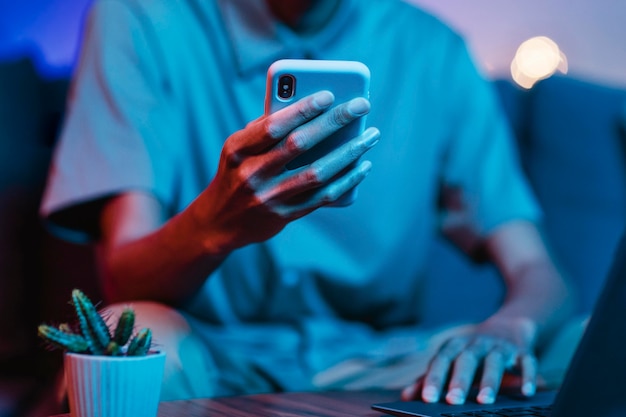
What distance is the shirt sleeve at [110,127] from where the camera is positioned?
1.00m

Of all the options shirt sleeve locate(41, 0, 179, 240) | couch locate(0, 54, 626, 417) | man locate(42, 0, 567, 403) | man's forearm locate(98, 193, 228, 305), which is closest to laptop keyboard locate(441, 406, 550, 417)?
man locate(42, 0, 567, 403)

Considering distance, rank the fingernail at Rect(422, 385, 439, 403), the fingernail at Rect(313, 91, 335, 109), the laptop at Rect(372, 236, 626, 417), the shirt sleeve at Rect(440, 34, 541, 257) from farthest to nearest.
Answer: the shirt sleeve at Rect(440, 34, 541, 257) → the fingernail at Rect(422, 385, 439, 403) → the fingernail at Rect(313, 91, 335, 109) → the laptop at Rect(372, 236, 626, 417)

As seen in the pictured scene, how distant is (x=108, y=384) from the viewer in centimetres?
50

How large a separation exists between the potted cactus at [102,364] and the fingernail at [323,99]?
0.21 metres

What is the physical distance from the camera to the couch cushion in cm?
161

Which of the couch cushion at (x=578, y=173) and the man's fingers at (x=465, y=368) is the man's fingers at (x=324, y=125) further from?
the couch cushion at (x=578, y=173)

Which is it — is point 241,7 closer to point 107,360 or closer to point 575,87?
point 107,360

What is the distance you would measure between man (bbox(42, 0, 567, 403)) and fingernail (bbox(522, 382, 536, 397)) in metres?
0.07

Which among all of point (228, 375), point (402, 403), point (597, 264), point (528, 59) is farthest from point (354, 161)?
point (528, 59)

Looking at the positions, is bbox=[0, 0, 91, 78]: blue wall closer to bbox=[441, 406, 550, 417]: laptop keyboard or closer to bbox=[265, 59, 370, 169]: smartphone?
bbox=[265, 59, 370, 169]: smartphone

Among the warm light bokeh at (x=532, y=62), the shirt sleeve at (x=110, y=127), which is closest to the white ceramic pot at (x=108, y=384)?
the shirt sleeve at (x=110, y=127)

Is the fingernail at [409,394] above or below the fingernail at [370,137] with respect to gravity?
below

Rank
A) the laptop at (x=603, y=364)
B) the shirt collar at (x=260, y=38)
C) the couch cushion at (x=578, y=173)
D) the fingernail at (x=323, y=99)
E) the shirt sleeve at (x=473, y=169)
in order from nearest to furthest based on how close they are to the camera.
Result: the laptop at (x=603, y=364)
the fingernail at (x=323, y=99)
the shirt collar at (x=260, y=38)
the shirt sleeve at (x=473, y=169)
the couch cushion at (x=578, y=173)

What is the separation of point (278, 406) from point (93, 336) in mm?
212
